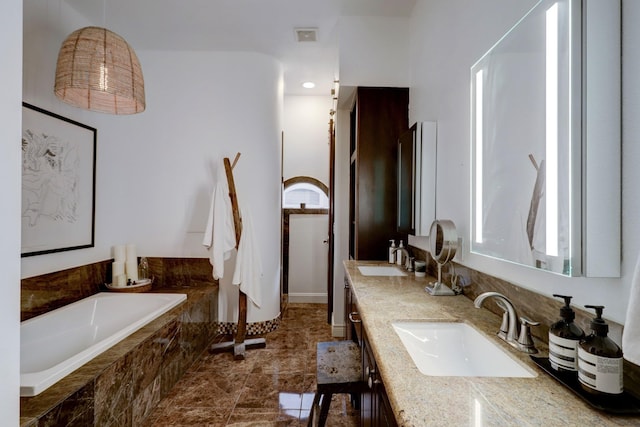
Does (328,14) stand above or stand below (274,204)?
above

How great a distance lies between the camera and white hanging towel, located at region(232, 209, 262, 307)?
2.93 meters

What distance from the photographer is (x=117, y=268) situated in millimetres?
2941

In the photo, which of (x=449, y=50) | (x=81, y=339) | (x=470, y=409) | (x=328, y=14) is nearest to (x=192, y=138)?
(x=328, y=14)

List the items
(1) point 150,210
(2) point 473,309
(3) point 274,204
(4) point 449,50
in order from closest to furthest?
(2) point 473,309 → (4) point 449,50 → (1) point 150,210 → (3) point 274,204

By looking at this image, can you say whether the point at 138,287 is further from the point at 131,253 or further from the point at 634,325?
the point at 634,325

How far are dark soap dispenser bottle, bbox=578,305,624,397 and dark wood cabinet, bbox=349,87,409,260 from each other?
1961 millimetres

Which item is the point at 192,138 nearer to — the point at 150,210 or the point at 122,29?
the point at 150,210

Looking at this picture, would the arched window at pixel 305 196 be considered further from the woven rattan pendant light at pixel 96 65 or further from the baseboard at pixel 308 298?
the woven rattan pendant light at pixel 96 65

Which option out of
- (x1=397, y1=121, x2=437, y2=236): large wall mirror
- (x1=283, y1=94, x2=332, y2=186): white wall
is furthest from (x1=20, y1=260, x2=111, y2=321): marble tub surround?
(x1=397, y1=121, x2=437, y2=236): large wall mirror

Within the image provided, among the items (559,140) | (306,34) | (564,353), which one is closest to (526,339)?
(564,353)

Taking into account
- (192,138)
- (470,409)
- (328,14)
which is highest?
(328,14)

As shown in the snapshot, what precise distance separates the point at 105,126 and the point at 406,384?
11.5 ft

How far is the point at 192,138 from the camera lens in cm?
334

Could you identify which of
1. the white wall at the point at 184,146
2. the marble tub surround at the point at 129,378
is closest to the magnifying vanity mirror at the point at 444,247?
the marble tub surround at the point at 129,378
